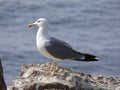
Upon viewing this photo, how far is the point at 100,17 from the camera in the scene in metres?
27.1

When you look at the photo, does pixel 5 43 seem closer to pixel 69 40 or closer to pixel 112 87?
pixel 69 40

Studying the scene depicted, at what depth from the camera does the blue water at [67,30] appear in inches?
850

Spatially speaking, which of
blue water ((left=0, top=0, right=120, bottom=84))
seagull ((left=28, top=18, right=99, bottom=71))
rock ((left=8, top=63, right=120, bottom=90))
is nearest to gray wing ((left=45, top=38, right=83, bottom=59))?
seagull ((left=28, top=18, right=99, bottom=71))

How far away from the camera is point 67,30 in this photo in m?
25.3

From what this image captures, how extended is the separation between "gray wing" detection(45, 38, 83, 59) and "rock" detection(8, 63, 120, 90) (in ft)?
0.96

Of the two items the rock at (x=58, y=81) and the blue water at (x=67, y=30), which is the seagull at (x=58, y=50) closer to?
the rock at (x=58, y=81)

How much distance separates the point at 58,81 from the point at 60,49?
1.06m

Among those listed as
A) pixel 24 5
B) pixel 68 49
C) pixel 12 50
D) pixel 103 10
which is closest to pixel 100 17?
pixel 103 10

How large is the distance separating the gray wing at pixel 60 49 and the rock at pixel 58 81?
0.29 metres

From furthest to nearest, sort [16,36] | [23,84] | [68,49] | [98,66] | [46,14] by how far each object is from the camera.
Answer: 1. [46,14]
2. [16,36]
3. [98,66]
4. [68,49]
5. [23,84]

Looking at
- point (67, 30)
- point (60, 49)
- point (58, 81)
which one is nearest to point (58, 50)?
point (60, 49)

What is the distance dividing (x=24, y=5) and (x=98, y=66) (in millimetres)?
7681

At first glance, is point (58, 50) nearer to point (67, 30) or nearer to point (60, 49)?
point (60, 49)

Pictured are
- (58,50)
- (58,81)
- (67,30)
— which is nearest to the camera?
(58,81)
